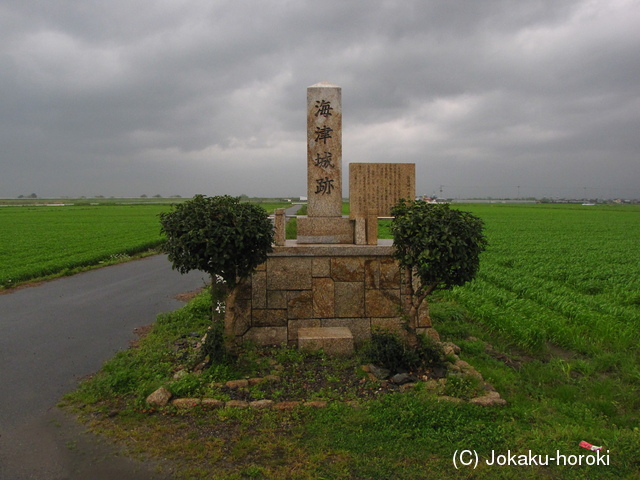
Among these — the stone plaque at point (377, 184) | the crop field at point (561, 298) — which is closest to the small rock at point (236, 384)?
the stone plaque at point (377, 184)

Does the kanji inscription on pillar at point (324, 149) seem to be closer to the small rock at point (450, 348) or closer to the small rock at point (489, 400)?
the small rock at point (450, 348)

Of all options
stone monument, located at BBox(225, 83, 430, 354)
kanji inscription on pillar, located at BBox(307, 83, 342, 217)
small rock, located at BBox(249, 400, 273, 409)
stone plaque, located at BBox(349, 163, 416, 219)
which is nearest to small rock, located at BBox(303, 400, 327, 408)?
small rock, located at BBox(249, 400, 273, 409)

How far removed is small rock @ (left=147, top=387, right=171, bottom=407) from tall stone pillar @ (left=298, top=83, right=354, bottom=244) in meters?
3.75

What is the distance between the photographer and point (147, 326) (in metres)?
8.63

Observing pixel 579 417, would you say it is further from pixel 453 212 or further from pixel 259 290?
pixel 259 290

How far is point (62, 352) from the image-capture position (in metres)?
7.06

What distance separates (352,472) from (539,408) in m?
2.51

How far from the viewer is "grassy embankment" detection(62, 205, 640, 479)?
3916mm

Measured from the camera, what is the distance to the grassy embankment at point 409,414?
3916 millimetres

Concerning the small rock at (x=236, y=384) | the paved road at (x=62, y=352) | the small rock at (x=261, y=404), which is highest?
the small rock at (x=236, y=384)

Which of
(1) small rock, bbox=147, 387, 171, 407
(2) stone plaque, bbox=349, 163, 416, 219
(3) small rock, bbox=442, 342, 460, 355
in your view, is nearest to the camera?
(1) small rock, bbox=147, 387, 171, 407

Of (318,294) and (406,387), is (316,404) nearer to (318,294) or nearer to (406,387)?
(406,387)

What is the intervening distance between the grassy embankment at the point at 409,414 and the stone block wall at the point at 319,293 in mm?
633

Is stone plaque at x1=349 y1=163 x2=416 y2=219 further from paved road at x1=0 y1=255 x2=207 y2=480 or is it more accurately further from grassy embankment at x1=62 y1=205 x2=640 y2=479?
paved road at x1=0 y1=255 x2=207 y2=480
